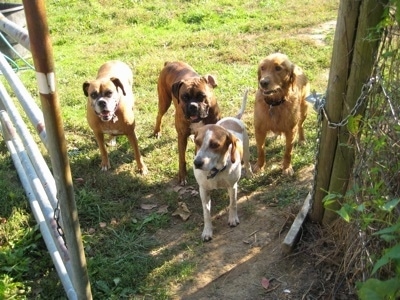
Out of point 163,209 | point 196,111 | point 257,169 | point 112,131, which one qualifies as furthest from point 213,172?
point 112,131

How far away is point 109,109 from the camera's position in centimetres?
513

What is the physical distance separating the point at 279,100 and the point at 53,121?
3.18 m

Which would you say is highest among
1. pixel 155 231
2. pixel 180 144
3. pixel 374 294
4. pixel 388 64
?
pixel 388 64

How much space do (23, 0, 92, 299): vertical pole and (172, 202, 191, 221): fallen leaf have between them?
196cm

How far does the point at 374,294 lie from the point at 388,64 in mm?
1595

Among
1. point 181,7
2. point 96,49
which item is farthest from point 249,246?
point 181,7

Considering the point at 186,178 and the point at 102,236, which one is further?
the point at 186,178

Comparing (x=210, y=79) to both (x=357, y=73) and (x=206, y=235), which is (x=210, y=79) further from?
(x=357, y=73)

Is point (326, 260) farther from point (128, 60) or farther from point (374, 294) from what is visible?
point (128, 60)

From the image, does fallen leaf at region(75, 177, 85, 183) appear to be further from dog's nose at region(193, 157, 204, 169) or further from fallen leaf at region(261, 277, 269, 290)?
fallen leaf at region(261, 277, 269, 290)

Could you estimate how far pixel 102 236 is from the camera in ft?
14.8

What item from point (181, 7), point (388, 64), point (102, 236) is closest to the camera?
point (388, 64)

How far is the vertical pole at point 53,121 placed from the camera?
1991 millimetres

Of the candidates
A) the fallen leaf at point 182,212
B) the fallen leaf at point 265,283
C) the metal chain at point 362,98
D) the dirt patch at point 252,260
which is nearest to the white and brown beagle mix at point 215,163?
the dirt patch at point 252,260
